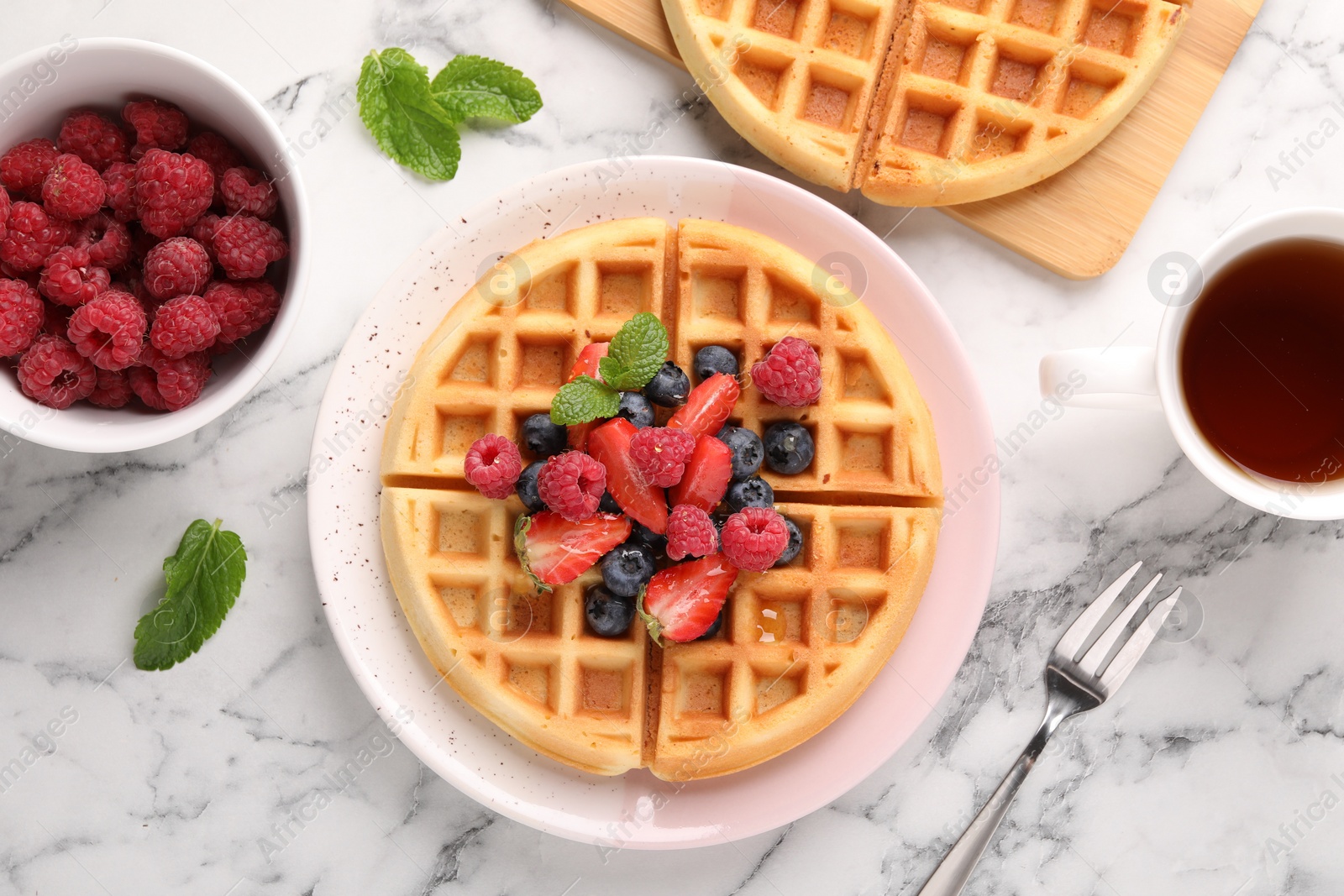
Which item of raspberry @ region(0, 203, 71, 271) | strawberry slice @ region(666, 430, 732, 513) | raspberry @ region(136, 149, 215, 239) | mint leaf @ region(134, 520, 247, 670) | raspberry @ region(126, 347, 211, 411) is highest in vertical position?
raspberry @ region(136, 149, 215, 239)

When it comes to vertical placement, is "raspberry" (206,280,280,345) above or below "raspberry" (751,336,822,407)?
below

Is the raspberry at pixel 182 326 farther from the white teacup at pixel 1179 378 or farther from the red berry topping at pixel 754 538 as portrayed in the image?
the white teacup at pixel 1179 378

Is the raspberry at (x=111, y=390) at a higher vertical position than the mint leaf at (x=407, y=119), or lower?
lower

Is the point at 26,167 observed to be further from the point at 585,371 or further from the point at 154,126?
the point at 585,371

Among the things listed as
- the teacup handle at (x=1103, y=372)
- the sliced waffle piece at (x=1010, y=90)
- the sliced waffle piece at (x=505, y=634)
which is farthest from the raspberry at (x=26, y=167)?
the teacup handle at (x=1103, y=372)

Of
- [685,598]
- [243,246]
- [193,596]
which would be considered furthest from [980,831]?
[243,246]

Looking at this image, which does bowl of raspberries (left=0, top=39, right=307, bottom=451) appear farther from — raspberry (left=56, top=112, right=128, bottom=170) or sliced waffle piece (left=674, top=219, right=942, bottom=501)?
sliced waffle piece (left=674, top=219, right=942, bottom=501)

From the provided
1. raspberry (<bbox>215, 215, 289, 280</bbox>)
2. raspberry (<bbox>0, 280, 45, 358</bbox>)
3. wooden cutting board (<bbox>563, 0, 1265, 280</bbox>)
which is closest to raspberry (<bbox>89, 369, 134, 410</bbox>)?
raspberry (<bbox>0, 280, 45, 358</bbox>)
